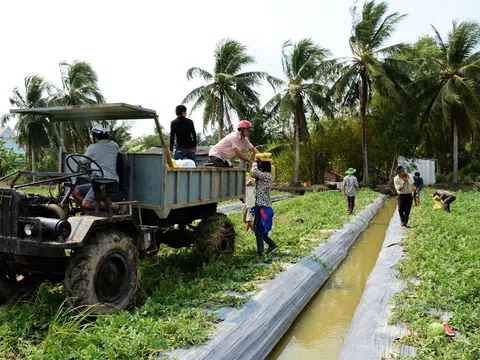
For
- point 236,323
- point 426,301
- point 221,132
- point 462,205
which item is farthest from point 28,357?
point 221,132

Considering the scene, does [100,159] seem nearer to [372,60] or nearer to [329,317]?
[329,317]

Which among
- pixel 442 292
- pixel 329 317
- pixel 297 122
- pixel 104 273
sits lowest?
pixel 329 317

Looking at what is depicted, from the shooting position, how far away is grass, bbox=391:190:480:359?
13.7 ft

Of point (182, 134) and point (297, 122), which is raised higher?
point (297, 122)

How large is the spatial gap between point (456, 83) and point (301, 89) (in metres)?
9.66

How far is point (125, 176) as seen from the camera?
577 cm

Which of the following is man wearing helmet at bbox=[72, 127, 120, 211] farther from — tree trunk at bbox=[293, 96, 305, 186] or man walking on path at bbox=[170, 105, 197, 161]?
tree trunk at bbox=[293, 96, 305, 186]

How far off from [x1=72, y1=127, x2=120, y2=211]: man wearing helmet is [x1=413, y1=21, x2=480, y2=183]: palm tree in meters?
25.2

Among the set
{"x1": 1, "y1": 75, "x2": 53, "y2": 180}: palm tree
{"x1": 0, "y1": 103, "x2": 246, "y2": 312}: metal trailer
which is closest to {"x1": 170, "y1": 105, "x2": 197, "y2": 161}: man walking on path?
{"x1": 0, "y1": 103, "x2": 246, "y2": 312}: metal trailer

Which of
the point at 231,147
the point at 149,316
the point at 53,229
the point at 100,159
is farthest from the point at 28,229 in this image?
the point at 231,147

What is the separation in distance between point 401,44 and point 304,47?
6330 millimetres

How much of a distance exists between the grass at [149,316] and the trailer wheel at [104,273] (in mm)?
188

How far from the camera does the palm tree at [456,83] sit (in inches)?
1059

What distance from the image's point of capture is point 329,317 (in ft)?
20.4
